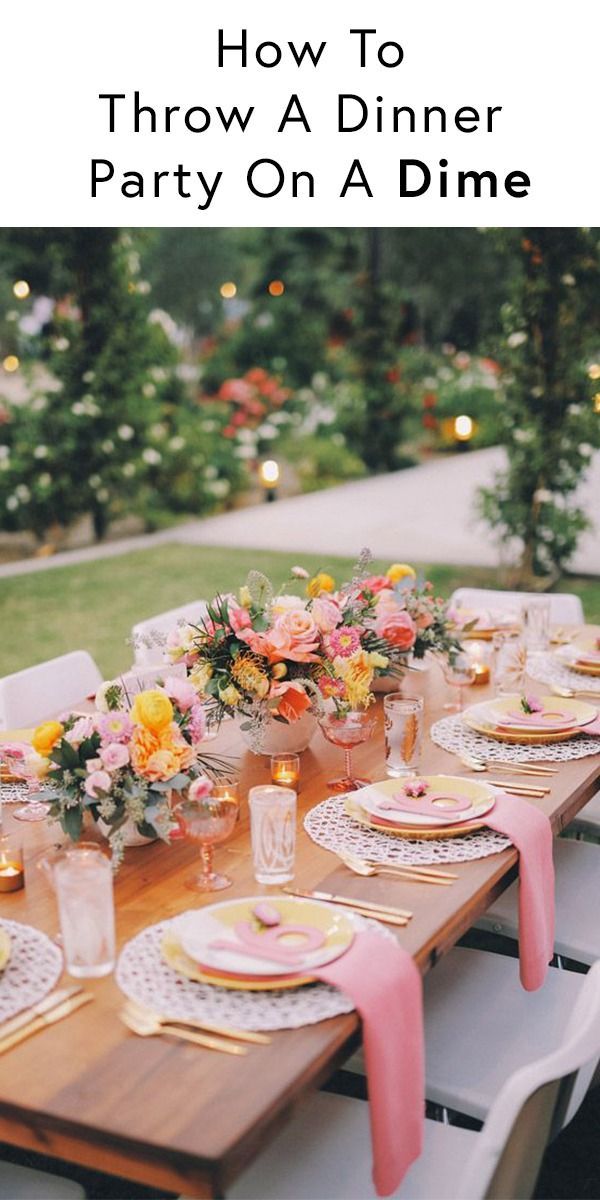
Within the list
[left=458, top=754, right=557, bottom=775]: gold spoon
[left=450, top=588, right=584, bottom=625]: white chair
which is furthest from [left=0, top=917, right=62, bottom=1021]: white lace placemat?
[left=450, top=588, right=584, bottom=625]: white chair

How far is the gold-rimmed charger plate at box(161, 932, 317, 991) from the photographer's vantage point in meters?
1.49

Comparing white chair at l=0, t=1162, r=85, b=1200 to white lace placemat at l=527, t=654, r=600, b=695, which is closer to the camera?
white chair at l=0, t=1162, r=85, b=1200

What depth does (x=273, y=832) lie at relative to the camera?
1.81 metres

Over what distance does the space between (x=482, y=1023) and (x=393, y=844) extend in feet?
1.15

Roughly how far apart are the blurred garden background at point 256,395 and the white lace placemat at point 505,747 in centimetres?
365

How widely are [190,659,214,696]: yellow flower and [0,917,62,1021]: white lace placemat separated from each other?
71cm

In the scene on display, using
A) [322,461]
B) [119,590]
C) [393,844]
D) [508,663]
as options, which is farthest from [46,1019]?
[322,461]

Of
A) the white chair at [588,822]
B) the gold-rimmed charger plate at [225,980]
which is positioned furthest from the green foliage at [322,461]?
the gold-rimmed charger plate at [225,980]

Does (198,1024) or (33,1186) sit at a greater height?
(198,1024)

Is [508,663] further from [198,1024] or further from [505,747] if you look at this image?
[198,1024]

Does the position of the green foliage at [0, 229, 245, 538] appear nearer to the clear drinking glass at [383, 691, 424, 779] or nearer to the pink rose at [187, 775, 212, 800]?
the clear drinking glass at [383, 691, 424, 779]
